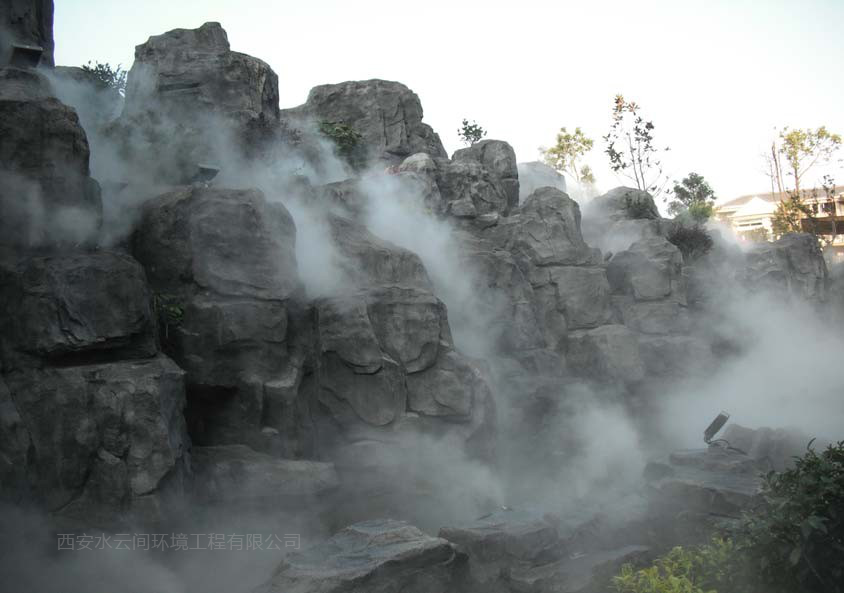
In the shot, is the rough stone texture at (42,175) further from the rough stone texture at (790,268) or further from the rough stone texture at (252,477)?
the rough stone texture at (790,268)

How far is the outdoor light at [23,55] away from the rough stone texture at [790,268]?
55.5 feet

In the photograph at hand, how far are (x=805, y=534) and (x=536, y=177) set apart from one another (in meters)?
20.5

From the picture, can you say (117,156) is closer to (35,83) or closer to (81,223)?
(35,83)

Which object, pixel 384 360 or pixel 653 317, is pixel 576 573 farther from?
pixel 653 317

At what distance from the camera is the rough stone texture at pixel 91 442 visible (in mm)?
7930

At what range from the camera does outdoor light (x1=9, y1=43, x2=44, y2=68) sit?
Result: 1076 cm

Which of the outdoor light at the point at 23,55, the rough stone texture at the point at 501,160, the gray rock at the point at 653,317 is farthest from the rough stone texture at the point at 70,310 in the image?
the rough stone texture at the point at 501,160

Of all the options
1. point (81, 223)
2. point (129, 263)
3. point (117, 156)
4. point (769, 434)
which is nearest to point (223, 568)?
point (129, 263)

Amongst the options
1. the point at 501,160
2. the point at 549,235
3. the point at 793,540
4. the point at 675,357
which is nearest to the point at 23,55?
the point at 549,235

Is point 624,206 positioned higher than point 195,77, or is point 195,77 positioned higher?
point 195,77

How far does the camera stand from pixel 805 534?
5523 mm

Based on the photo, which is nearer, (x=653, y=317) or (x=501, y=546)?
(x=501, y=546)

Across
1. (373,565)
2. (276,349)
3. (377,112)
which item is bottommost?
(373,565)

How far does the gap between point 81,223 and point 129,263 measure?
83cm
